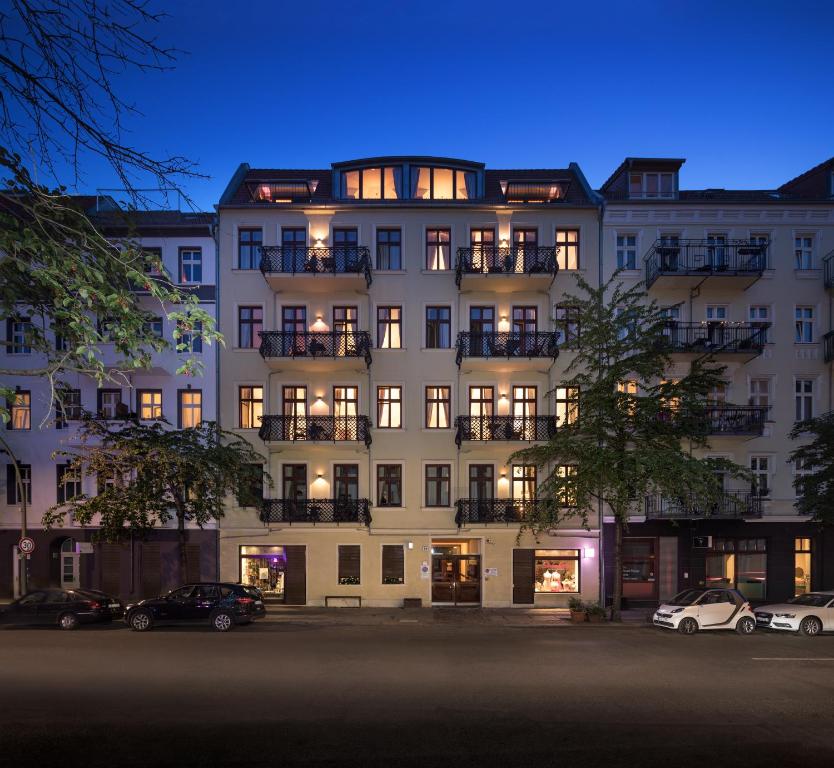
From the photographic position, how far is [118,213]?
614cm

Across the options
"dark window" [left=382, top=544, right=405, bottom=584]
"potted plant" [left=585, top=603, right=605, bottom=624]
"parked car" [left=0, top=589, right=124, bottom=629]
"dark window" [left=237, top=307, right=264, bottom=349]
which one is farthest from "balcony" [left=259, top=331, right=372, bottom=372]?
"potted plant" [left=585, top=603, right=605, bottom=624]

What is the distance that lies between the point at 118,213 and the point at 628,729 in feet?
33.1

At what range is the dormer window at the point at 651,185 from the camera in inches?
971

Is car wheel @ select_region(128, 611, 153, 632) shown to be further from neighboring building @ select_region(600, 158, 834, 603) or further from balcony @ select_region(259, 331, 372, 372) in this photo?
neighboring building @ select_region(600, 158, 834, 603)

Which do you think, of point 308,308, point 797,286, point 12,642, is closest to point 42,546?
point 12,642

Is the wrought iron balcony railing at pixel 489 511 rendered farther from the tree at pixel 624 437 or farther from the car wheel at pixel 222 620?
the car wheel at pixel 222 620

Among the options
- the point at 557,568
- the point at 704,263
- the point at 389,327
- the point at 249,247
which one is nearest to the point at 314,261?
the point at 249,247

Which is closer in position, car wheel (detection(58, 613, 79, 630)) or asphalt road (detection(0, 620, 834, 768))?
asphalt road (detection(0, 620, 834, 768))

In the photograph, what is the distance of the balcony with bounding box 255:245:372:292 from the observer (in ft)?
74.3

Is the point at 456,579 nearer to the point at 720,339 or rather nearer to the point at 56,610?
the point at 56,610

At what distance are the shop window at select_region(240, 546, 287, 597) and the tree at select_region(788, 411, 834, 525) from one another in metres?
19.9

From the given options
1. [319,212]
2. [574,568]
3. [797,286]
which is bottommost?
[574,568]

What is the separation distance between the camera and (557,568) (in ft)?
76.0

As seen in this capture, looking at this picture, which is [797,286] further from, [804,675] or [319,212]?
[319,212]
